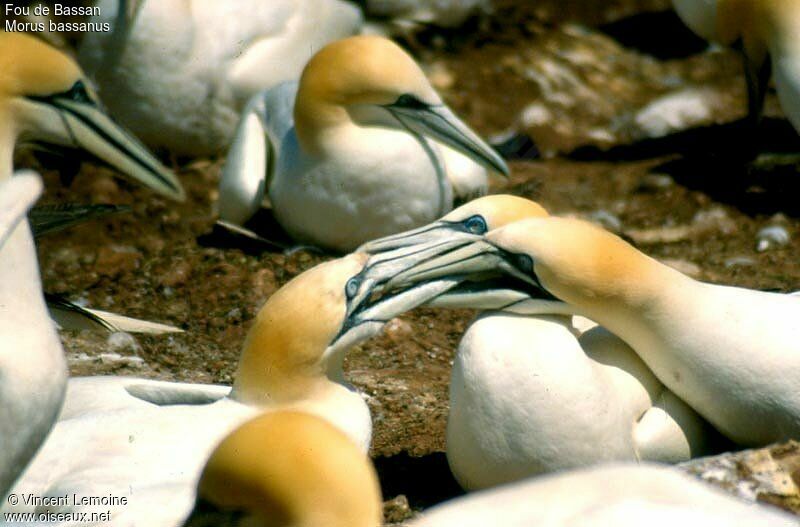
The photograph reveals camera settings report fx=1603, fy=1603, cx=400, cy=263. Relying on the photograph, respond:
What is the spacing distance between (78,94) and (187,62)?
12.0 ft

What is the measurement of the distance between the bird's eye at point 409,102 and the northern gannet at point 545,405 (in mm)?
2251

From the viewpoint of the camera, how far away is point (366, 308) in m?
4.89

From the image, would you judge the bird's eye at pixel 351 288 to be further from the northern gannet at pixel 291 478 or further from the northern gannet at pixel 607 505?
Result: the northern gannet at pixel 607 505

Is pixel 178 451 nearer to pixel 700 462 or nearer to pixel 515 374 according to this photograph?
pixel 515 374

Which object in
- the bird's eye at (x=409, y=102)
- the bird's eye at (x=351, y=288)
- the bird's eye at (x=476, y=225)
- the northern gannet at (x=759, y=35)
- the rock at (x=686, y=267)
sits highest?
the bird's eye at (x=351, y=288)

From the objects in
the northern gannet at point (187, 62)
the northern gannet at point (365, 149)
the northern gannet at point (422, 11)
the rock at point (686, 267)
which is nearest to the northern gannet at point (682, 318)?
the northern gannet at point (365, 149)

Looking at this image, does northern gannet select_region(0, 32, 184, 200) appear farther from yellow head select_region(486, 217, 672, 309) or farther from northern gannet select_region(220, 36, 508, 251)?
northern gannet select_region(220, 36, 508, 251)

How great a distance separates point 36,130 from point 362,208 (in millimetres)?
2441

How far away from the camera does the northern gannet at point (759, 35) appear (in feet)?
26.8

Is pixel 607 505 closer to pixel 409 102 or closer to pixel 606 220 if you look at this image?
pixel 409 102

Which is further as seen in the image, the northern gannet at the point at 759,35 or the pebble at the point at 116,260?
the northern gannet at the point at 759,35

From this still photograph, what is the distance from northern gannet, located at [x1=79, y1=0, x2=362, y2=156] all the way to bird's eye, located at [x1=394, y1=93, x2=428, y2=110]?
1.83m

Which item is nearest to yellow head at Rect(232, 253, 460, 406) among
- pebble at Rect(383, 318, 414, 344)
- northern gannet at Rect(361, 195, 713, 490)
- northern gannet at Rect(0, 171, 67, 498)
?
northern gannet at Rect(361, 195, 713, 490)

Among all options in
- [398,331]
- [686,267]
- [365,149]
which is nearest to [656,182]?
[686,267]
